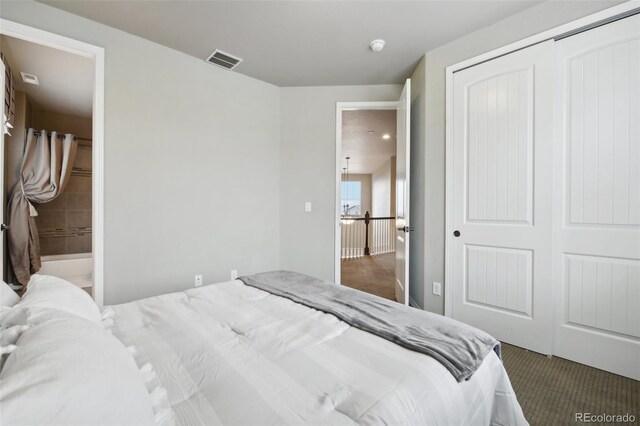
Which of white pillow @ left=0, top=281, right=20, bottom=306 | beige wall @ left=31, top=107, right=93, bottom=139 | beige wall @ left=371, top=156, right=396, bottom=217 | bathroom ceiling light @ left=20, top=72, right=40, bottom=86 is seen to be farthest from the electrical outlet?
beige wall @ left=371, top=156, right=396, bottom=217

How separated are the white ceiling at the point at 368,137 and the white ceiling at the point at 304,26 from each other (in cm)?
185

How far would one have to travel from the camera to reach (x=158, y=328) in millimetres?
1228

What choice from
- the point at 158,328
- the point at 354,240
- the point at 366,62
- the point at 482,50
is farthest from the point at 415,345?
the point at 354,240

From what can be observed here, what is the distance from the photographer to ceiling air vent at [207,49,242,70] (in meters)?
2.78

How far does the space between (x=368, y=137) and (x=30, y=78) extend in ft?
17.1

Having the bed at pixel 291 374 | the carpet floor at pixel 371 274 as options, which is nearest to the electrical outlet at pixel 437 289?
the carpet floor at pixel 371 274

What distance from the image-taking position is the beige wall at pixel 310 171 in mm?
3449

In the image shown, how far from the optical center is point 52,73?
3.11 m

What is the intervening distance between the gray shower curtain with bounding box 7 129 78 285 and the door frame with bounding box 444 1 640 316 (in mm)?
4599

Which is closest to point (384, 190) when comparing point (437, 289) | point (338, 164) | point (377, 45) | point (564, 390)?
point (338, 164)

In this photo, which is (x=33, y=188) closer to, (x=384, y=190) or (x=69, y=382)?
(x=69, y=382)

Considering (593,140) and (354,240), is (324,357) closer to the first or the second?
(593,140)

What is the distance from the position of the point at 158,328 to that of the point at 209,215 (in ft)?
6.13

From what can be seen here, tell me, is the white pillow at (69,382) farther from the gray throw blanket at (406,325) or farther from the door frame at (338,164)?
the door frame at (338,164)
